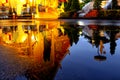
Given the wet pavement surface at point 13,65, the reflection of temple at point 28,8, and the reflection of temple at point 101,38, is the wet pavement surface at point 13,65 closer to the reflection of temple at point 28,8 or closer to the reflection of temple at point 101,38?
the reflection of temple at point 101,38

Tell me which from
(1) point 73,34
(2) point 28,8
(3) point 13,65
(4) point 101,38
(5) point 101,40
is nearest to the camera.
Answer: (3) point 13,65

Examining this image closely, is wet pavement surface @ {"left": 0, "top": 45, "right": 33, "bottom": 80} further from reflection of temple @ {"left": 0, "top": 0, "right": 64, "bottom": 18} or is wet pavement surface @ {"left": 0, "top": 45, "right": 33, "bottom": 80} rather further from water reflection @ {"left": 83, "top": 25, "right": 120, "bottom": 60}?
reflection of temple @ {"left": 0, "top": 0, "right": 64, "bottom": 18}

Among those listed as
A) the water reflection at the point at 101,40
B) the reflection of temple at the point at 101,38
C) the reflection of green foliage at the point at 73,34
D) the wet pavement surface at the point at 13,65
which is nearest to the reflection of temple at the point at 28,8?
the reflection of green foliage at the point at 73,34

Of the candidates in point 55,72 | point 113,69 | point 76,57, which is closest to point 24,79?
point 55,72

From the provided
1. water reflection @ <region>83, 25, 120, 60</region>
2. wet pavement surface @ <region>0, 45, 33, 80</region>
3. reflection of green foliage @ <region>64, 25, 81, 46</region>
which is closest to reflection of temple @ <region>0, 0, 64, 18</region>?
reflection of green foliage @ <region>64, 25, 81, 46</region>

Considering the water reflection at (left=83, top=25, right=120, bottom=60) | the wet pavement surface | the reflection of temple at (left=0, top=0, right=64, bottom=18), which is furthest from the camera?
the reflection of temple at (left=0, top=0, right=64, bottom=18)

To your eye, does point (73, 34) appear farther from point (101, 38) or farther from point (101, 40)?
point (101, 40)

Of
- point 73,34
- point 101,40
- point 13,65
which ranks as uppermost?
point 13,65

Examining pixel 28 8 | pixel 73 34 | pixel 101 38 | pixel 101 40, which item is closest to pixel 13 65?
pixel 101 40

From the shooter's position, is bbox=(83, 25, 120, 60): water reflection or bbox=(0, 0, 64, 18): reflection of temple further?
bbox=(0, 0, 64, 18): reflection of temple

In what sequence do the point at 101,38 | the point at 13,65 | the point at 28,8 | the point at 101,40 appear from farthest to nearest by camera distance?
the point at 28,8, the point at 101,38, the point at 101,40, the point at 13,65

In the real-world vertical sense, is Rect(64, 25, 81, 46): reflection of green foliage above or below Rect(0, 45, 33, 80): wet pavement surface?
below

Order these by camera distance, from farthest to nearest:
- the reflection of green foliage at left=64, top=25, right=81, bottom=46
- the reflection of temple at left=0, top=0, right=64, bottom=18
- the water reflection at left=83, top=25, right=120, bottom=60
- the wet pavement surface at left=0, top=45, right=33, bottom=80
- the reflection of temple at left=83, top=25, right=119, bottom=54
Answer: the reflection of temple at left=0, top=0, right=64, bottom=18 < the reflection of green foliage at left=64, top=25, right=81, bottom=46 < the reflection of temple at left=83, top=25, right=119, bottom=54 < the water reflection at left=83, top=25, right=120, bottom=60 < the wet pavement surface at left=0, top=45, right=33, bottom=80

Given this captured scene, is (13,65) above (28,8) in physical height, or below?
above
